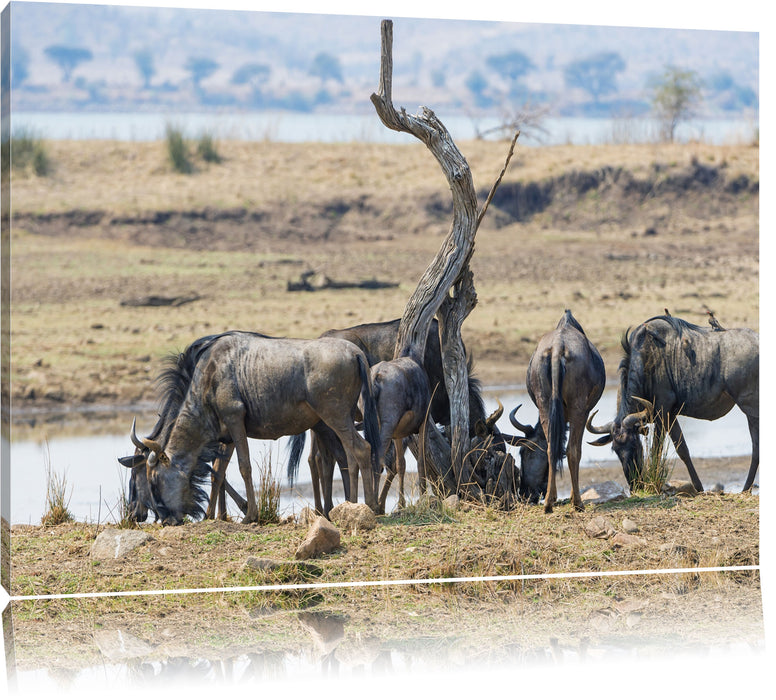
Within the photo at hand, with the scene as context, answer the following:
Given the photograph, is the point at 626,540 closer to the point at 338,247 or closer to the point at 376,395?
the point at 376,395

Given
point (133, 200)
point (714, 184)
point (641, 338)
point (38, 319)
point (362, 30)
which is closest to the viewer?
point (641, 338)

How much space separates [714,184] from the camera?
27172 millimetres

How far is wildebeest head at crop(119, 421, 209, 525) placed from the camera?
29.1 ft

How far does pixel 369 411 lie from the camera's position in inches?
348

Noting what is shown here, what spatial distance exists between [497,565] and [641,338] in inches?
111

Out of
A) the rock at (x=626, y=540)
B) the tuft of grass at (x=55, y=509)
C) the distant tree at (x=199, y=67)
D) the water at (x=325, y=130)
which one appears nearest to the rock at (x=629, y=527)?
the rock at (x=626, y=540)

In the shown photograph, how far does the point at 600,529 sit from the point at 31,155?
19819 millimetres

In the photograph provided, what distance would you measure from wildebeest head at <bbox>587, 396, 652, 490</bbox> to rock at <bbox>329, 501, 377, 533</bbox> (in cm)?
221

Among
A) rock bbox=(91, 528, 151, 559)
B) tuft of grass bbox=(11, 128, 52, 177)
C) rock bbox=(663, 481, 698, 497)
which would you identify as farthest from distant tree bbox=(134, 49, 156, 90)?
rock bbox=(91, 528, 151, 559)

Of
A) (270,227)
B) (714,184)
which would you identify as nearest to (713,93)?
(714,184)

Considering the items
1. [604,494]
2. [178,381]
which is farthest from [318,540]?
[604,494]

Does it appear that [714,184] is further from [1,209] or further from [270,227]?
[1,209]

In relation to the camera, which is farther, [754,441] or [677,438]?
[754,441]

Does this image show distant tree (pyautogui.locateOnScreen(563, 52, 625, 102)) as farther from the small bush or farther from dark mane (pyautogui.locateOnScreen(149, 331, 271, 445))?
dark mane (pyautogui.locateOnScreen(149, 331, 271, 445))
